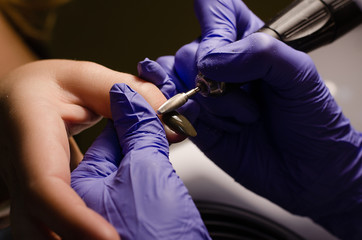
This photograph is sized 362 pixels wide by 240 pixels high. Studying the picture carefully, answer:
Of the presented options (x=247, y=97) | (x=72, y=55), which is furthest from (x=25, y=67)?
(x=247, y=97)

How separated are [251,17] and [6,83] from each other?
2.45 ft

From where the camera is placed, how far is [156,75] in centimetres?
76

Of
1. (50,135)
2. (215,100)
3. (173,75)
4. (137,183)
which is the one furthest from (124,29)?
(137,183)

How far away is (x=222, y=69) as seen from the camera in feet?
2.24

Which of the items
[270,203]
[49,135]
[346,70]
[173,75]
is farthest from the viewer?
[346,70]

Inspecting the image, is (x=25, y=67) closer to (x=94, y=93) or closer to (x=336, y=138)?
(x=94, y=93)

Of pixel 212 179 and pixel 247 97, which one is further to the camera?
pixel 212 179

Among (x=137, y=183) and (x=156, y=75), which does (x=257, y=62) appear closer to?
(x=156, y=75)

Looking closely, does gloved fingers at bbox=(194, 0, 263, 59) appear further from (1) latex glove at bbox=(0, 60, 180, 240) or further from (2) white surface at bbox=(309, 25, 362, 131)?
(2) white surface at bbox=(309, 25, 362, 131)

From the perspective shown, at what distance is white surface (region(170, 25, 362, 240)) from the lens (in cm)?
102

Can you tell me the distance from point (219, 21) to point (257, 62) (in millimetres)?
222

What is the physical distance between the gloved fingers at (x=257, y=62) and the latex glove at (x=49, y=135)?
0.16m

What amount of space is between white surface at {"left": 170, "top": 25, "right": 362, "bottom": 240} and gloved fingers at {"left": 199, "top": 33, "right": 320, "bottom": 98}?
0.49m

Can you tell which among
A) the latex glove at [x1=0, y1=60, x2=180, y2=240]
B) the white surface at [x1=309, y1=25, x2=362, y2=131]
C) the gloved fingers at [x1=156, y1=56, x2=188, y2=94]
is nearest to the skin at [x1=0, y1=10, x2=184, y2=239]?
the latex glove at [x1=0, y1=60, x2=180, y2=240]
